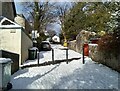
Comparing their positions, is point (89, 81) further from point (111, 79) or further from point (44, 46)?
point (44, 46)

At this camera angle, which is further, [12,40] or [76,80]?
[12,40]

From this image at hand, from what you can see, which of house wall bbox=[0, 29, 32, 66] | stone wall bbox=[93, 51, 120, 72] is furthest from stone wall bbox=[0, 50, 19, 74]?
stone wall bbox=[93, 51, 120, 72]

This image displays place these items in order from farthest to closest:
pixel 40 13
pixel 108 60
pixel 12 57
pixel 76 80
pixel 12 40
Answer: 1. pixel 40 13
2. pixel 12 40
3. pixel 12 57
4. pixel 108 60
5. pixel 76 80

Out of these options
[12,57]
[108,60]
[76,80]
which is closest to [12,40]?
A: [12,57]


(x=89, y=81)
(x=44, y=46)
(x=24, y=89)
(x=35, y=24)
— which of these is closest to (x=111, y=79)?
(x=89, y=81)

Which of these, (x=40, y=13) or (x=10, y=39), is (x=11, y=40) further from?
(x=40, y=13)

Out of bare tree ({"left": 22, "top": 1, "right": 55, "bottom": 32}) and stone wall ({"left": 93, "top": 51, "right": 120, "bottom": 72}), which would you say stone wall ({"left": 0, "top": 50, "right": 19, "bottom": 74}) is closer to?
stone wall ({"left": 93, "top": 51, "right": 120, "bottom": 72})

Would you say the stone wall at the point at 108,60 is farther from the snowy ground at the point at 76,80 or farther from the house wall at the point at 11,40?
the house wall at the point at 11,40

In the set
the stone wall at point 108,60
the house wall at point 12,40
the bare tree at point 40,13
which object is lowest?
the stone wall at point 108,60

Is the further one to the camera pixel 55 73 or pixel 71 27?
pixel 71 27

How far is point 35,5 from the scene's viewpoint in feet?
115

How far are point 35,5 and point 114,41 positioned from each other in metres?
25.0

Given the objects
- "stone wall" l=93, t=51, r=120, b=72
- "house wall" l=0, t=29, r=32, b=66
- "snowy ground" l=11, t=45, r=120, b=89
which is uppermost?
"house wall" l=0, t=29, r=32, b=66

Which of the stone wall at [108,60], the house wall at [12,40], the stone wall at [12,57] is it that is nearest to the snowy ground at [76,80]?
the stone wall at [108,60]
